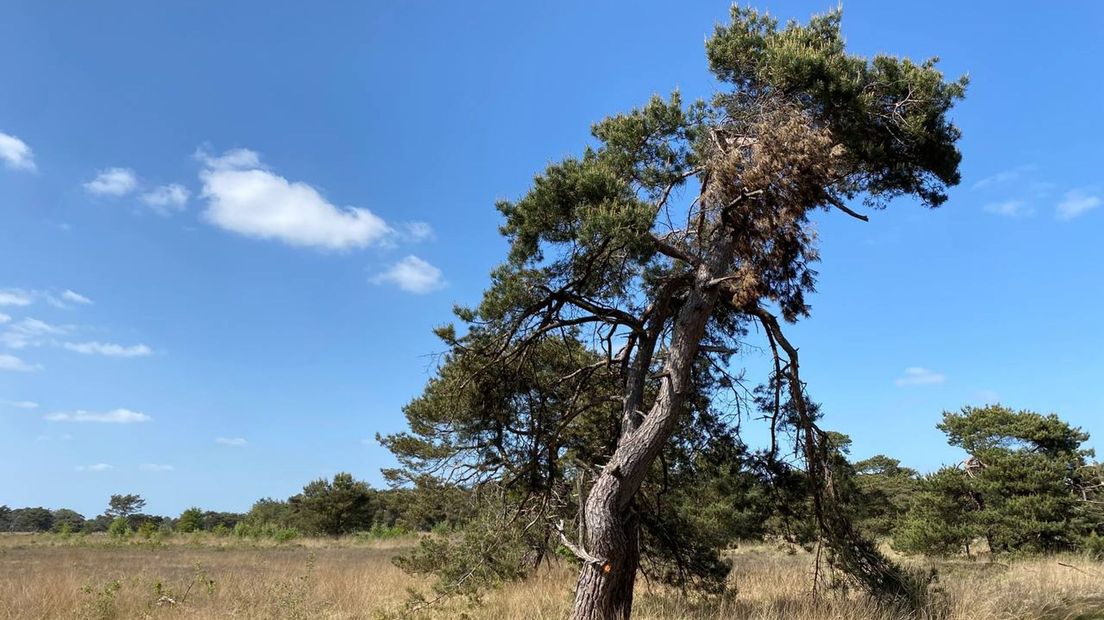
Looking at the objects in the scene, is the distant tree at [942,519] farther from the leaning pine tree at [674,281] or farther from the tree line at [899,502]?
the leaning pine tree at [674,281]

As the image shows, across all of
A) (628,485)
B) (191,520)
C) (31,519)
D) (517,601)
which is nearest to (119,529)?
(191,520)

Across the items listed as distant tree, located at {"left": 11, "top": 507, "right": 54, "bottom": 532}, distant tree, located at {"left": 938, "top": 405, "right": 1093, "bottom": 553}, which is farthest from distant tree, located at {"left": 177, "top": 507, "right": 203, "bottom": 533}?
distant tree, located at {"left": 938, "top": 405, "right": 1093, "bottom": 553}

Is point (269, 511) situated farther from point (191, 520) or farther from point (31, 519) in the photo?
point (31, 519)

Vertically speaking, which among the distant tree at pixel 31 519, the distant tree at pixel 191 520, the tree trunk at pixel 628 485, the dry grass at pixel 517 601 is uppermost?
the tree trunk at pixel 628 485

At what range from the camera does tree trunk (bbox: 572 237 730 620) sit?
648 cm

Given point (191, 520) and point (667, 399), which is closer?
point (667, 399)

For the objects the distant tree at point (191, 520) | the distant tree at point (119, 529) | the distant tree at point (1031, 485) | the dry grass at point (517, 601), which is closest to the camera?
the dry grass at point (517, 601)

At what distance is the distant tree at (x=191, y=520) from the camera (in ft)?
162

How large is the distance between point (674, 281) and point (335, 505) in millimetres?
40962

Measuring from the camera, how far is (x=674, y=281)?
769 cm

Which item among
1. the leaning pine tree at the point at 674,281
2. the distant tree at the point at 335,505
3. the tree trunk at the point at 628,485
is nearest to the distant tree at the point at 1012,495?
the leaning pine tree at the point at 674,281

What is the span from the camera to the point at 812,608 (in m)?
7.96

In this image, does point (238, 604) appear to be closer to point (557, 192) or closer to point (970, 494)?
point (557, 192)

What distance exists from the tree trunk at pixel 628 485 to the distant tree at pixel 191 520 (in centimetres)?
5165
